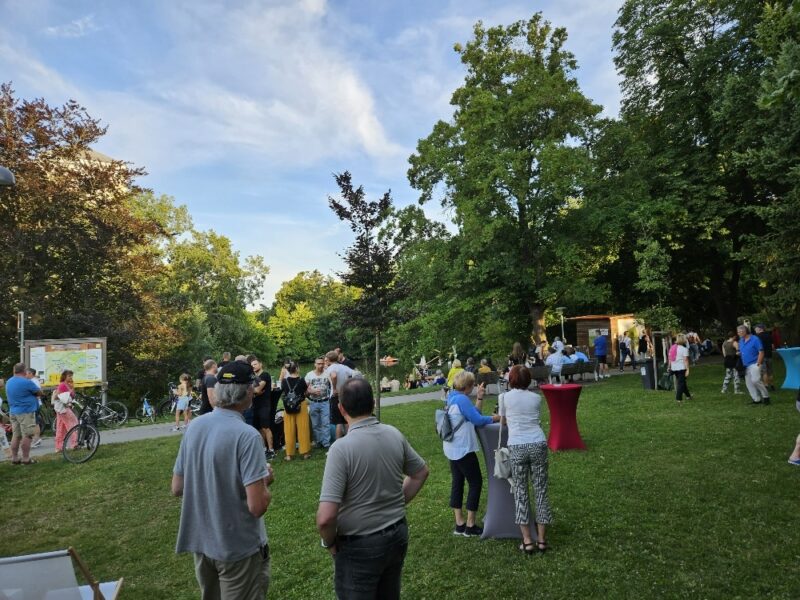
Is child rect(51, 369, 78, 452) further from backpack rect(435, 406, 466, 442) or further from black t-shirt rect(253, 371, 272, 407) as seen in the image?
backpack rect(435, 406, 466, 442)

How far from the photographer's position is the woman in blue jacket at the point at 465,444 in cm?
519

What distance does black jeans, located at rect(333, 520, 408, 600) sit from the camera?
255cm

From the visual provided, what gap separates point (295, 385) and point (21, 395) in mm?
5006

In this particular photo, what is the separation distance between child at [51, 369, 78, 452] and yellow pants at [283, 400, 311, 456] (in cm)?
444

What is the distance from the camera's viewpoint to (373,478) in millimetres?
2648

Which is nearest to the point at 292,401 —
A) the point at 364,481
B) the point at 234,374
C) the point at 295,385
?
the point at 295,385

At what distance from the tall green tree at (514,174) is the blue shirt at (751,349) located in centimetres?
958

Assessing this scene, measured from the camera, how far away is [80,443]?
10.5 meters

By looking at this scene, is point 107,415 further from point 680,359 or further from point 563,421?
point 680,359

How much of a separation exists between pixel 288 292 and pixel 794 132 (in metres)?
70.9

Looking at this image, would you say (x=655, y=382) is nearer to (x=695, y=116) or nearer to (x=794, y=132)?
(x=794, y=132)

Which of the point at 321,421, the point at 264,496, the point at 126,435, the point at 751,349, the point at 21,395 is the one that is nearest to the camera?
the point at 264,496

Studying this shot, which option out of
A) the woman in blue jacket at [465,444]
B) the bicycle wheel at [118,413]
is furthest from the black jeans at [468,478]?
the bicycle wheel at [118,413]

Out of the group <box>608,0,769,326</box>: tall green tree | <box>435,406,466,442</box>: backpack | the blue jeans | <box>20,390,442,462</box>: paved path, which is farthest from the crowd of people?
<box>608,0,769,326</box>: tall green tree
